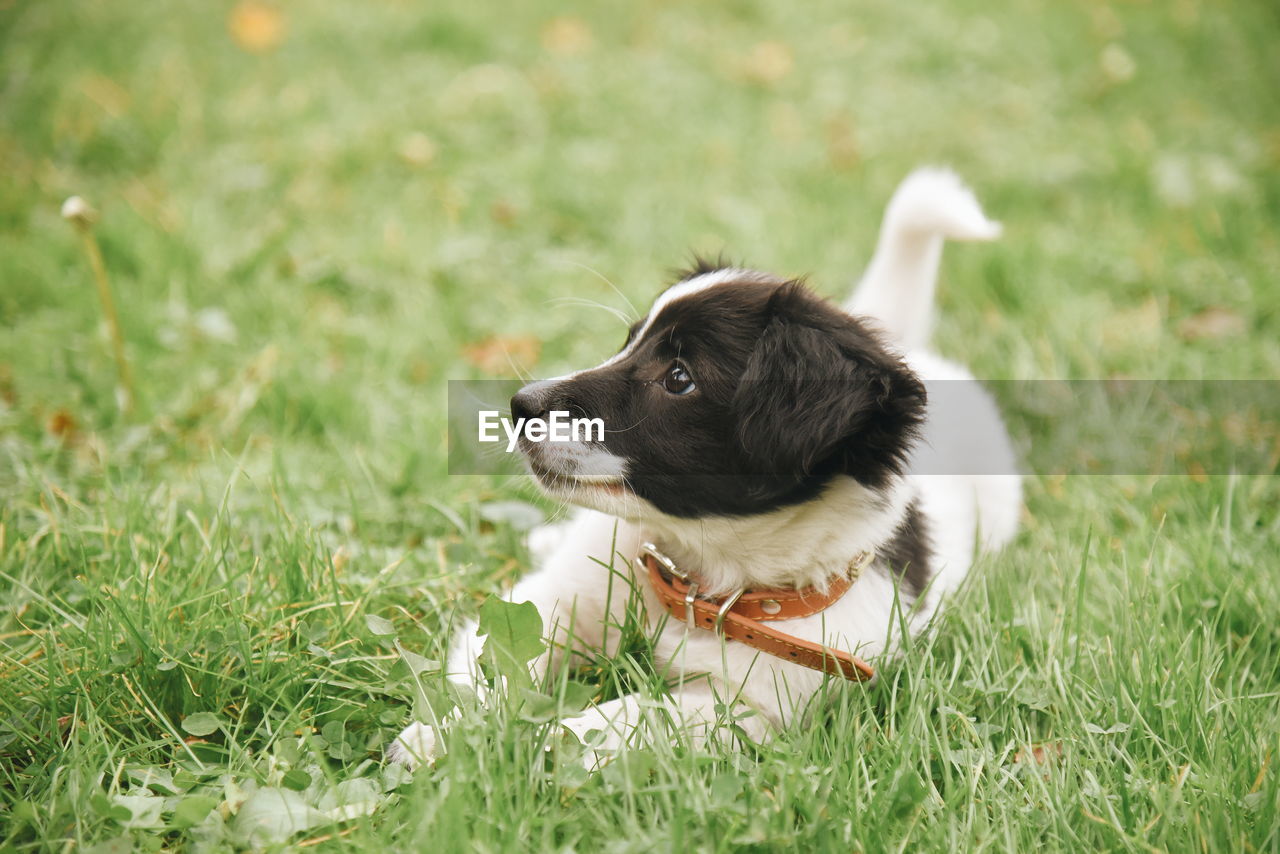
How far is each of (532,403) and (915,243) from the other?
1340 mm

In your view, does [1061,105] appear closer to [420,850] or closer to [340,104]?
[340,104]

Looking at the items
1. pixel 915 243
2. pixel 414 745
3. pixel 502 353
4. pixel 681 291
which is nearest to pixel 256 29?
pixel 502 353

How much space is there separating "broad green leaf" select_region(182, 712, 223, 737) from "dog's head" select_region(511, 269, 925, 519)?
0.66m

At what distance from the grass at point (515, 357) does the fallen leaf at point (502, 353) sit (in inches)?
0.8

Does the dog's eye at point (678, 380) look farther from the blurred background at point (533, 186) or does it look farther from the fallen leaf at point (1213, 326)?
the fallen leaf at point (1213, 326)

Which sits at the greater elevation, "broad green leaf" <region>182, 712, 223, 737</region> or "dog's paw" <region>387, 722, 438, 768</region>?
"broad green leaf" <region>182, 712, 223, 737</region>

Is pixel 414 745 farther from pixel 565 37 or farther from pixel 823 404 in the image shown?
pixel 565 37

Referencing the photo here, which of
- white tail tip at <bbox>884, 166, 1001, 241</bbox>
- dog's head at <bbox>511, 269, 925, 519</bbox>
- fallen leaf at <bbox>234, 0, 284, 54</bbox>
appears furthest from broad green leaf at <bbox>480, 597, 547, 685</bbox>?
fallen leaf at <bbox>234, 0, 284, 54</bbox>

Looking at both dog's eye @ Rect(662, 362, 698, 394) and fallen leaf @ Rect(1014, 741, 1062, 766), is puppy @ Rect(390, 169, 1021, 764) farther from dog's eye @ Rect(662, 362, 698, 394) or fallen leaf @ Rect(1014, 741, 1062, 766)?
fallen leaf @ Rect(1014, 741, 1062, 766)

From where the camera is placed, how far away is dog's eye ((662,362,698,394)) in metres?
1.67

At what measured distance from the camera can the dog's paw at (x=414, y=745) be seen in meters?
1.52

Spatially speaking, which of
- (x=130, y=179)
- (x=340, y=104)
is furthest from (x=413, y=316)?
(x=340, y=104)

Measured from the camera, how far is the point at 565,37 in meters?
5.48

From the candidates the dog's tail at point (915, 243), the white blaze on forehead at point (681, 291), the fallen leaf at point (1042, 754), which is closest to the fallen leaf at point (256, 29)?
the dog's tail at point (915, 243)
